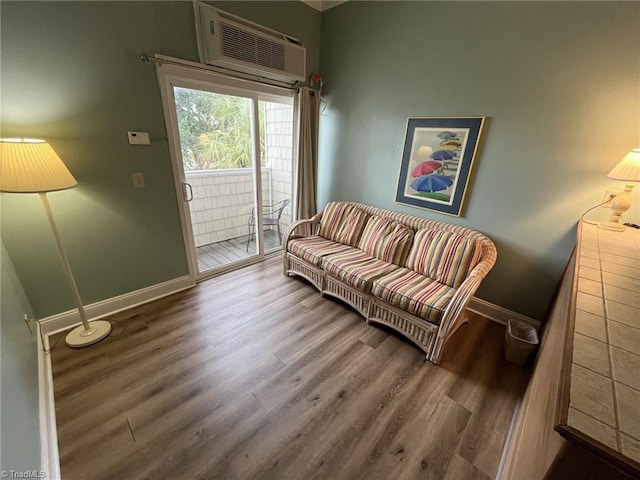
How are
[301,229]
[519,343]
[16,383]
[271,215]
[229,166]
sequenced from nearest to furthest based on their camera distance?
[16,383], [519,343], [301,229], [229,166], [271,215]

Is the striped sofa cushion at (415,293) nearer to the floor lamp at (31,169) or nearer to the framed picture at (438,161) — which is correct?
the framed picture at (438,161)

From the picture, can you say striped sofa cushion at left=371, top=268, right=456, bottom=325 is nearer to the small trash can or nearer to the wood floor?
the wood floor

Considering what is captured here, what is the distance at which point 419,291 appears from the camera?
80.1 inches

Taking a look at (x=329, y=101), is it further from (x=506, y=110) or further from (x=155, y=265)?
(x=155, y=265)

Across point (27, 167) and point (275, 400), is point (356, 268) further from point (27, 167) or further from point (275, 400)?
point (27, 167)

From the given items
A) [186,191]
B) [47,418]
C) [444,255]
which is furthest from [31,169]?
[444,255]

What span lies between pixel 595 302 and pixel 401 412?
118 cm

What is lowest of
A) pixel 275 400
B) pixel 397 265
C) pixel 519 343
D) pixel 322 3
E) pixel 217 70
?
pixel 275 400

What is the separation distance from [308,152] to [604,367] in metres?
3.14

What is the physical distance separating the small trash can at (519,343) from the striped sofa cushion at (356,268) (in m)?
1.01

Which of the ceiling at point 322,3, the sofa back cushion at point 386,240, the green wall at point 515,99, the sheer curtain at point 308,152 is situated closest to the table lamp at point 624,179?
the green wall at point 515,99

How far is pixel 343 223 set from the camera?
2990 mm

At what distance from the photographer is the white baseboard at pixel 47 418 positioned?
1.18m

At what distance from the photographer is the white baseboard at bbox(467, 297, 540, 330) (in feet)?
7.54
